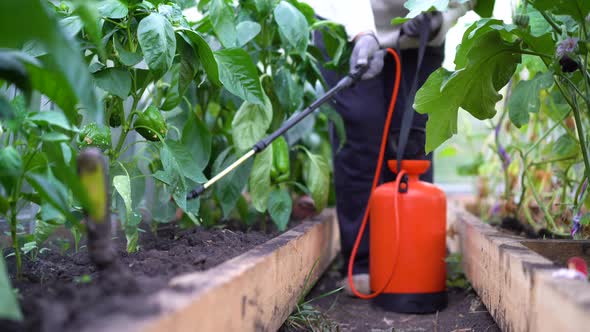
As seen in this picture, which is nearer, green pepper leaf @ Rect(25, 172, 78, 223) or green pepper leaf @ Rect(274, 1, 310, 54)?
green pepper leaf @ Rect(25, 172, 78, 223)

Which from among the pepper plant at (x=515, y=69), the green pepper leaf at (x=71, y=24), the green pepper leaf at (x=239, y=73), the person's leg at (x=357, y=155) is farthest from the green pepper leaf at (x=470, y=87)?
the green pepper leaf at (x=71, y=24)

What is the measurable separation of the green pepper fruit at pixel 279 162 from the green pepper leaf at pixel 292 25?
298 millimetres

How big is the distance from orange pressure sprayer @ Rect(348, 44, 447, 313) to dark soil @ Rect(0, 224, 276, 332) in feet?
1.39

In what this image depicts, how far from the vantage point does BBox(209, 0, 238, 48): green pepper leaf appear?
4.31ft

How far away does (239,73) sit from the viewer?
1239 mm

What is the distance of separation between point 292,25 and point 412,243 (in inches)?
25.9

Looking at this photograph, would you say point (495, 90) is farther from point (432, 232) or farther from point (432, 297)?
point (432, 297)

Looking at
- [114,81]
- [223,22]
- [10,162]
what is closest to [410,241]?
[223,22]

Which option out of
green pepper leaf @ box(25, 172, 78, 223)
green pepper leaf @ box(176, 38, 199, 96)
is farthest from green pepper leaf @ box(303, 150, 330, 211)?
green pepper leaf @ box(25, 172, 78, 223)

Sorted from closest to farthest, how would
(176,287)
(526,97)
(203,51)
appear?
(176,287)
(203,51)
(526,97)

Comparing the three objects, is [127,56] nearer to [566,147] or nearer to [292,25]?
[292,25]

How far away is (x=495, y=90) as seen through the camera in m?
1.31

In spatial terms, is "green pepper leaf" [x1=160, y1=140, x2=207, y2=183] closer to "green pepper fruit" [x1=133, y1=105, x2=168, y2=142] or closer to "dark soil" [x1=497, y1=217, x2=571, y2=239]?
"green pepper fruit" [x1=133, y1=105, x2=168, y2=142]

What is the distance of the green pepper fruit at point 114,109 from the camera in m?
1.21
